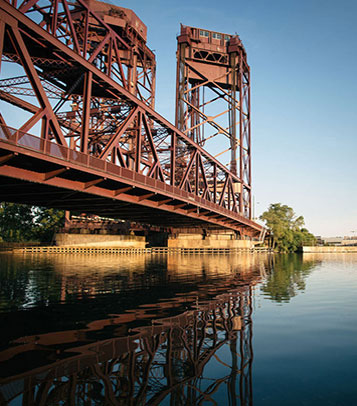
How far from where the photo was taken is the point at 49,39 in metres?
26.2

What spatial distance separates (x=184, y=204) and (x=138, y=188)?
37.2 ft

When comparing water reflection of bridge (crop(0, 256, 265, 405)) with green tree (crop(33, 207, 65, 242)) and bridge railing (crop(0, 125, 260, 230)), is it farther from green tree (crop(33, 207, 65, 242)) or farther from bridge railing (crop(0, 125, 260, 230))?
green tree (crop(33, 207, 65, 242))

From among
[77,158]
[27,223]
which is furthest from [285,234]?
[77,158]

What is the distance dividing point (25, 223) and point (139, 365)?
101m

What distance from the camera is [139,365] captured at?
7.06m

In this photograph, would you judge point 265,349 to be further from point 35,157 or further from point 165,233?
point 165,233

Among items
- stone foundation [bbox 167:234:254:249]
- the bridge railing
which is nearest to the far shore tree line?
stone foundation [bbox 167:234:254:249]

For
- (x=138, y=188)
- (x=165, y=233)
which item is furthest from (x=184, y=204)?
(x=165, y=233)

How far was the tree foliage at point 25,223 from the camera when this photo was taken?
307 ft

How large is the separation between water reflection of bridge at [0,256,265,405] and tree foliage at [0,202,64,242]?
89.7 m

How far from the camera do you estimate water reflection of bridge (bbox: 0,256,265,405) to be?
5.73 meters

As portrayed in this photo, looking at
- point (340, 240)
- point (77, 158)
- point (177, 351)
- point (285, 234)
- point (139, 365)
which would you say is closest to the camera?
point (139, 365)

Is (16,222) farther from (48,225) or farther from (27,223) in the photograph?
(48,225)

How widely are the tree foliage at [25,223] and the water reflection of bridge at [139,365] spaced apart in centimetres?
8972
